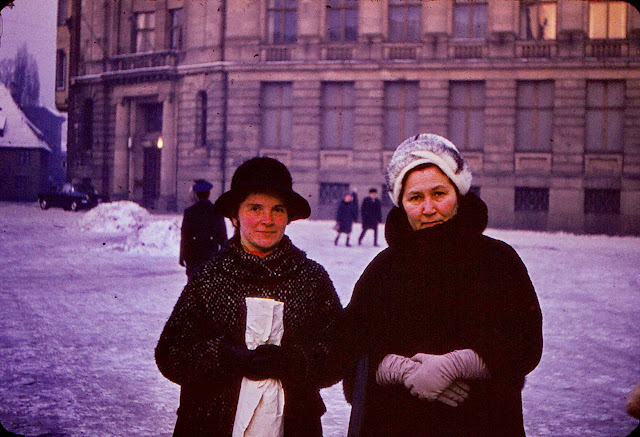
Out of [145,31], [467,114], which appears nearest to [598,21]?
[467,114]

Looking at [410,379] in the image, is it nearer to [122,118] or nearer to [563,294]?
[563,294]

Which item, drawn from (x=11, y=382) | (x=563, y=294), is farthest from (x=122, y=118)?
(x=11, y=382)

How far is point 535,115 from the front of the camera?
26.6 metres

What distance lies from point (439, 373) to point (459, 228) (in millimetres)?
560

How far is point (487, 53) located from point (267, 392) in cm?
2636

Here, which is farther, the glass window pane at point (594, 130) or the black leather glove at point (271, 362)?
the glass window pane at point (594, 130)

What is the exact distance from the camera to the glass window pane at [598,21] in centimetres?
2581

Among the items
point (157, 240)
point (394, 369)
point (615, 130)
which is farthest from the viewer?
point (615, 130)

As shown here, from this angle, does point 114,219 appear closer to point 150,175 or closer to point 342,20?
point 150,175

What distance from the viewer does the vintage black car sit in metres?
29.2

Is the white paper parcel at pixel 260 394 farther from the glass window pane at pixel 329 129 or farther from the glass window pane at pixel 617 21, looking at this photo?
the glass window pane at pixel 617 21

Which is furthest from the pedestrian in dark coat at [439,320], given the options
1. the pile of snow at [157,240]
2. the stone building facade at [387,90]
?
the stone building facade at [387,90]

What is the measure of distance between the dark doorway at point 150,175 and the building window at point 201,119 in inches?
131

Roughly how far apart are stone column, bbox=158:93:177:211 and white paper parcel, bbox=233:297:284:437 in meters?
28.7
